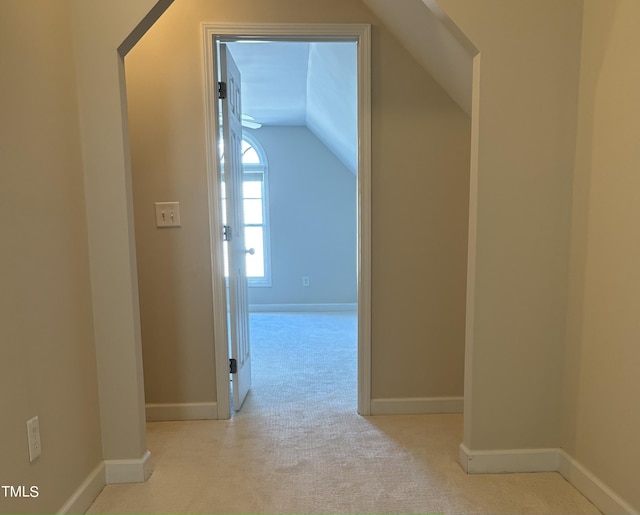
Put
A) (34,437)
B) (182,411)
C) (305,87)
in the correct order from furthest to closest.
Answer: (305,87) < (182,411) < (34,437)

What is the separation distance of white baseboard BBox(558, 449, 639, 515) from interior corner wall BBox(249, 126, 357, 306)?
11.1 ft

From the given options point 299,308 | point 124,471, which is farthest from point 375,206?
point 299,308

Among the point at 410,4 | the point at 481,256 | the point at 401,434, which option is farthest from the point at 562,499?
the point at 410,4

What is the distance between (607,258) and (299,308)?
3.83 m

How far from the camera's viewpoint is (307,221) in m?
4.87

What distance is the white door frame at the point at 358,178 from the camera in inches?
76.7

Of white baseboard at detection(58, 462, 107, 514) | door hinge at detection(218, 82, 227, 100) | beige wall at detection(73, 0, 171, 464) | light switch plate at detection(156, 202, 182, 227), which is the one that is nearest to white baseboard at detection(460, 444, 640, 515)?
beige wall at detection(73, 0, 171, 464)

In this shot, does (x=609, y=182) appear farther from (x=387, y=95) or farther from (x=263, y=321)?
(x=263, y=321)

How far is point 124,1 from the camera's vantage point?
142 cm

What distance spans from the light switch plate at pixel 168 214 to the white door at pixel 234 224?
0.26m

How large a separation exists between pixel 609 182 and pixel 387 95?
3.59 ft

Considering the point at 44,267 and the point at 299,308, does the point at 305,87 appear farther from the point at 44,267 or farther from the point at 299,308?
the point at 44,267

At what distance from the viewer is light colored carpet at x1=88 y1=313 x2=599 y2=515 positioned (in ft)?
4.78

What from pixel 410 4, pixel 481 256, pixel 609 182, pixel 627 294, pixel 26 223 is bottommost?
pixel 627 294
